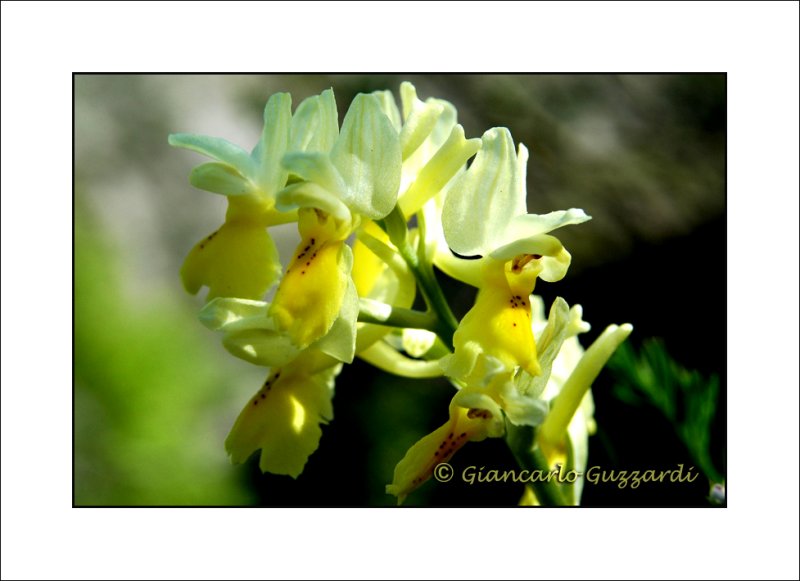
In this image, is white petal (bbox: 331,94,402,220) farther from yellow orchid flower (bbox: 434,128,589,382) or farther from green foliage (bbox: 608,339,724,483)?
green foliage (bbox: 608,339,724,483)

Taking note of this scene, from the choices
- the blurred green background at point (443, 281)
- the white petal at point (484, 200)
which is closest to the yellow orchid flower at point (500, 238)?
the white petal at point (484, 200)

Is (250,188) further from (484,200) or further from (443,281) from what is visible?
(443,281)

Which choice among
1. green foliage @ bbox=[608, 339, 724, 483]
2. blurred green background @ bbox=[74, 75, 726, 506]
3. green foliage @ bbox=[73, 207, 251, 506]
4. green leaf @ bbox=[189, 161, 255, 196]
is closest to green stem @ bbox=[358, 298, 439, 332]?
green leaf @ bbox=[189, 161, 255, 196]

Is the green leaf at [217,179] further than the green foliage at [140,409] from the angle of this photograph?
No

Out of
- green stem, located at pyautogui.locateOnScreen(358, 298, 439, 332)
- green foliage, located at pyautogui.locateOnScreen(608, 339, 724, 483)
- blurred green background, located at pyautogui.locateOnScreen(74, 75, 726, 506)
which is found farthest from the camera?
blurred green background, located at pyautogui.locateOnScreen(74, 75, 726, 506)

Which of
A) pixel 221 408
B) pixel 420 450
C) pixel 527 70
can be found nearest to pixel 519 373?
pixel 420 450

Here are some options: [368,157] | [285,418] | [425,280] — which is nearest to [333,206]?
[368,157]

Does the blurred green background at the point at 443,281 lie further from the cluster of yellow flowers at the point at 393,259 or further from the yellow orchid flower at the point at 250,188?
the yellow orchid flower at the point at 250,188
